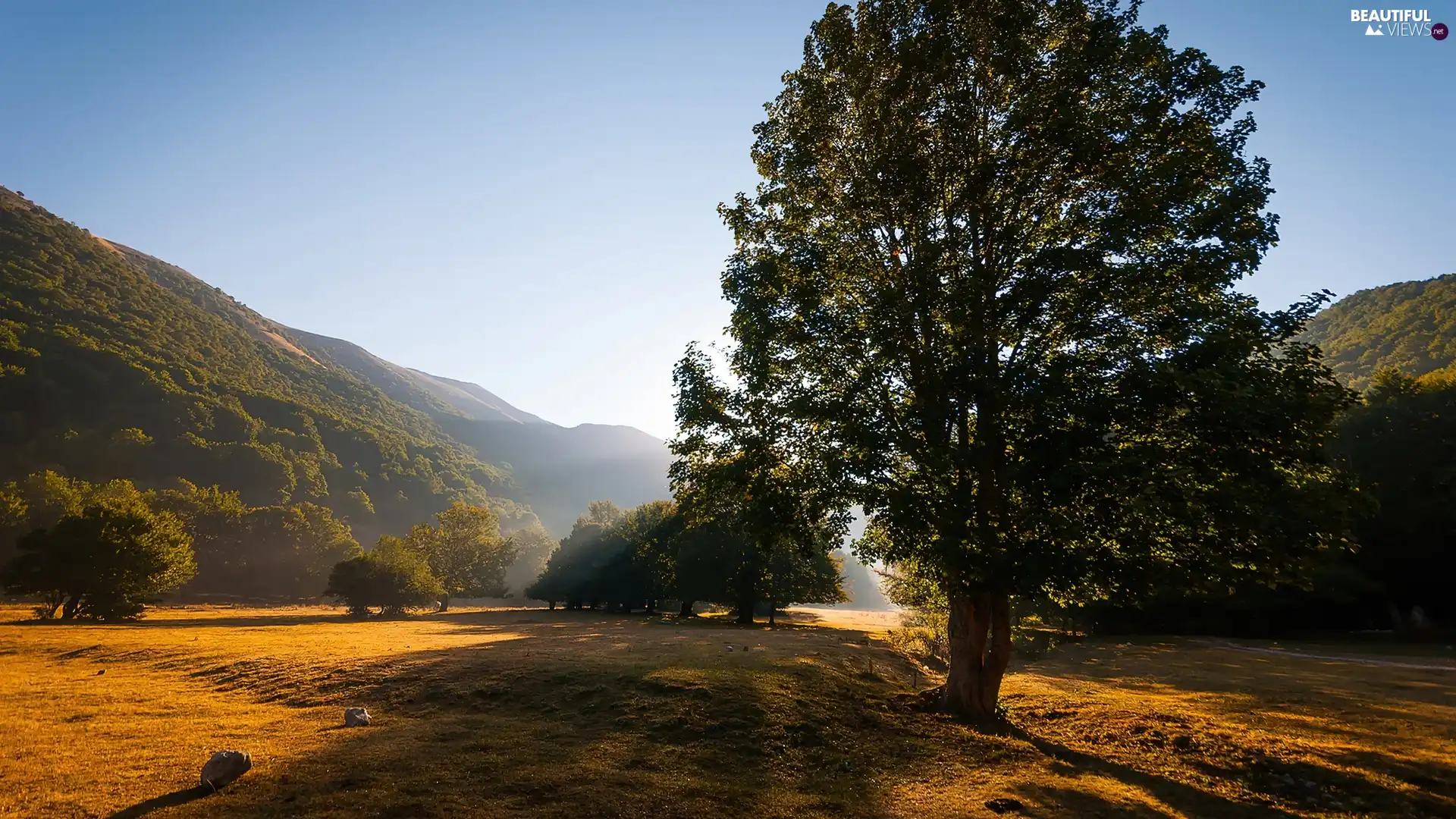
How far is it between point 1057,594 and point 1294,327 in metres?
7.44

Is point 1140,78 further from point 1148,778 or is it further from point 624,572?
point 624,572

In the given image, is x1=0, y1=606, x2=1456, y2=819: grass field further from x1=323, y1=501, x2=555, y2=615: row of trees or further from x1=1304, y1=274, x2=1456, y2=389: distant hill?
x1=1304, y1=274, x2=1456, y2=389: distant hill

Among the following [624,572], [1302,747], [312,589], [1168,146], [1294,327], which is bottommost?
[312,589]

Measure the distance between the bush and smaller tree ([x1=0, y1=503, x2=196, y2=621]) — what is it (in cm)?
1869

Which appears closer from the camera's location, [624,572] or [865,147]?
[865,147]

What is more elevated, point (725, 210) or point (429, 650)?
point (725, 210)

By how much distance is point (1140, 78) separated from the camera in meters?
13.9

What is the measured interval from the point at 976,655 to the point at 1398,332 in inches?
5677

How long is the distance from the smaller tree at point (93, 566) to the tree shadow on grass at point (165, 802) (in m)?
62.1

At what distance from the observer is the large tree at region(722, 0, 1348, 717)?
37.3 ft

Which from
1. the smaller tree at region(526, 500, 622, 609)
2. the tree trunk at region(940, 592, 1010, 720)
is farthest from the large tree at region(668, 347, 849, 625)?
the smaller tree at region(526, 500, 622, 609)

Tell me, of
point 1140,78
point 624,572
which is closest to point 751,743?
point 1140,78

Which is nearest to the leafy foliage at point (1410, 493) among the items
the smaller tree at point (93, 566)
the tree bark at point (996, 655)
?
the tree bark at point (996, 655)

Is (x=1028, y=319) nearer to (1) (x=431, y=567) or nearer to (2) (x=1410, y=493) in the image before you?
(2) (x=1410, y=493)
